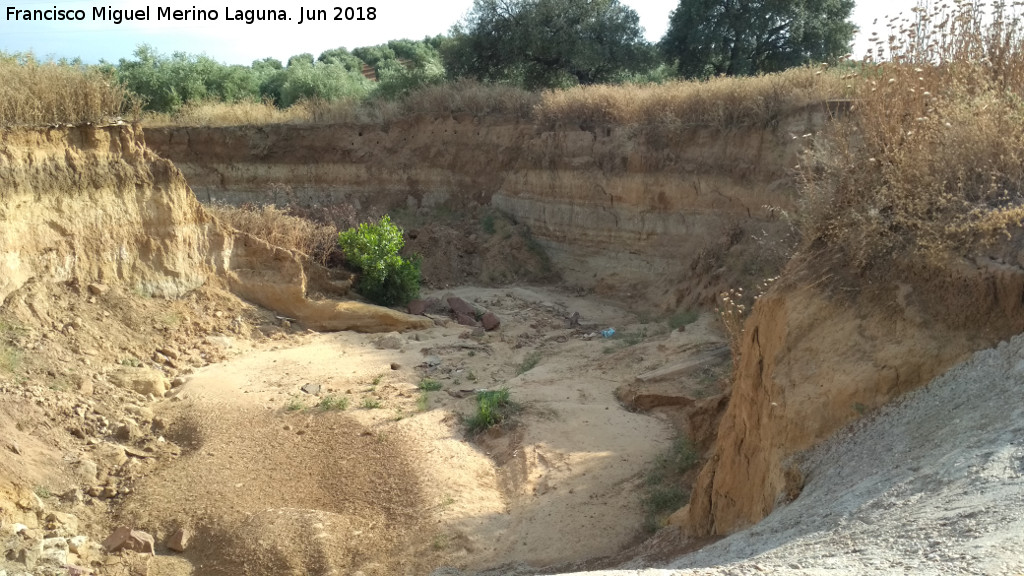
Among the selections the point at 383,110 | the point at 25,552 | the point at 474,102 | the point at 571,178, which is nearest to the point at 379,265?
the point at 571,178

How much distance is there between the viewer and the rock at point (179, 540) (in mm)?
6773

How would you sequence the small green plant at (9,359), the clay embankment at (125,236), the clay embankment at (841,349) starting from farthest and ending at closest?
the clay embankment at (125,236) < the small green plant at (9,359) < the clay embankment at (841,349)

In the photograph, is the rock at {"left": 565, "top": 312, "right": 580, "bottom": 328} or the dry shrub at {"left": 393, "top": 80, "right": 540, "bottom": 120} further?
the dry shrub at {"left": 393, "top": 80, "right": 540, "bottom": 120}

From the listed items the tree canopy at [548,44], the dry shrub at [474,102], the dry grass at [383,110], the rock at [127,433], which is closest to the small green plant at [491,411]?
the rock at [127,433]

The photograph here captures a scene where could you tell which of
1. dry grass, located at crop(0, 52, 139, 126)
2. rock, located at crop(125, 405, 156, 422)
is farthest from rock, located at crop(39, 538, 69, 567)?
dry grass, located at crop(0, 52, 139, 126)

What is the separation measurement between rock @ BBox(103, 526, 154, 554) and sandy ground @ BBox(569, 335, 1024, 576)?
4.34m

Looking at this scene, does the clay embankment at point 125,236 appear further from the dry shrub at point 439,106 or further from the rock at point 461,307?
the dry shrub at point 439,106

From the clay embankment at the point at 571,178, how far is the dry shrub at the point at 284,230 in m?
4.51

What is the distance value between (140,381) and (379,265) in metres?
4.01

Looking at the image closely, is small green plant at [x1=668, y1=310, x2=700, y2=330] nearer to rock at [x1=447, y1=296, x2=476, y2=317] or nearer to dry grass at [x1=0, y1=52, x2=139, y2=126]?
rock at [x1=447, y1=296, x2=476, y2=317]

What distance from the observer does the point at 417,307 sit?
12.8m

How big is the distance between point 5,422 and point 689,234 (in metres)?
9.70

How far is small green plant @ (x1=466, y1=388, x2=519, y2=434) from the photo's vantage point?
8.43m

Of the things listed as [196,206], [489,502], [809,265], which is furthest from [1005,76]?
[196,206]
